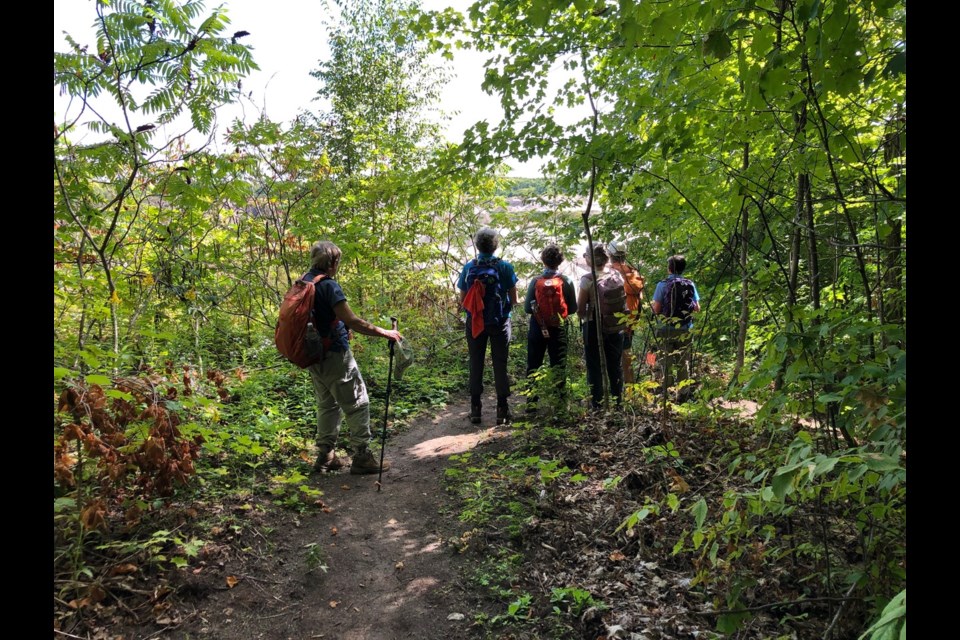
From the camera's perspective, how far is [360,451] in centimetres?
550

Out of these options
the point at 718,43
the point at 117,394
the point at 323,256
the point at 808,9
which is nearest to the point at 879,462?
the point at 808,9

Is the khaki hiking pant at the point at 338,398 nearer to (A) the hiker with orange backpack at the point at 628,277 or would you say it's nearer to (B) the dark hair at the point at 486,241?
(B) the dark hair at the point at 486,241

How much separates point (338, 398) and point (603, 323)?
361 centimetres

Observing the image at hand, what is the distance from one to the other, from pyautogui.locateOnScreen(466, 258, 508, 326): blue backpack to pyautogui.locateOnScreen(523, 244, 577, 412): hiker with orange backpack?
0.45 m

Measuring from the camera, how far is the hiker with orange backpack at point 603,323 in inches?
268

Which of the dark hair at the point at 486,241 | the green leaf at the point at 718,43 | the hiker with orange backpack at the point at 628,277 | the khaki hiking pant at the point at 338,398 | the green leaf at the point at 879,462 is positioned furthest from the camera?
the hiker with orange backpack at the point at 628,277

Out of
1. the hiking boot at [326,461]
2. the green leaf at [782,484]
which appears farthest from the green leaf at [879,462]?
the hiking boot at [326,461]

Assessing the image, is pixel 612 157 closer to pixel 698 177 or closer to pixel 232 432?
pixel 698 177

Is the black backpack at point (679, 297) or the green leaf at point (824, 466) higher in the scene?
the black backpack at point (679, 297)

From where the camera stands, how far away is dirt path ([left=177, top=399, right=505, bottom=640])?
126 inches

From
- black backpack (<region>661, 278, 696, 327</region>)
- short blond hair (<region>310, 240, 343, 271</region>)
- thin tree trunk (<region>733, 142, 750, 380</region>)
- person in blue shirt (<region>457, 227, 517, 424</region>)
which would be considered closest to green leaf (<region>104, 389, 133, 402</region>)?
short blond hair (<region>310, 240, 343, 271</region>)

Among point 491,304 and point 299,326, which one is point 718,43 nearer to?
point 299,326

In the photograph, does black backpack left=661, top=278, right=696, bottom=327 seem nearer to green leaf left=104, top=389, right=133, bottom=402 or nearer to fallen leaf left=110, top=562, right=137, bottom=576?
green leaf left=104, top=389, right=133, bottom=402
